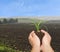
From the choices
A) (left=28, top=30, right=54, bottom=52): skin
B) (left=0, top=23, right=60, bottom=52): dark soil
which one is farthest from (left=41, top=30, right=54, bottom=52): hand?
(left=0, top=23, right=60, bottom=52): dark soil

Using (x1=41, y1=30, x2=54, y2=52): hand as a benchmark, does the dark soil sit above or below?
below

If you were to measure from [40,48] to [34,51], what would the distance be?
0.14 ft

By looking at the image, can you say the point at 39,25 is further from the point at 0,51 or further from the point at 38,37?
the point at 0,51

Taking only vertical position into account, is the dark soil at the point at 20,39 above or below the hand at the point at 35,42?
below

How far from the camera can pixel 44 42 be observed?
73.4 inches

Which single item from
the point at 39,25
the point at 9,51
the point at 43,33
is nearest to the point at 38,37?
the point at 43,33

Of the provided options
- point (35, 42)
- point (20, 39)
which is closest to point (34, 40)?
point (35, 42)

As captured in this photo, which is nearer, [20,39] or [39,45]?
[39,45]

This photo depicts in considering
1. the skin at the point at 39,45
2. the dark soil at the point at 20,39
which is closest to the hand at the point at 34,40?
the skin at the point at 39,45

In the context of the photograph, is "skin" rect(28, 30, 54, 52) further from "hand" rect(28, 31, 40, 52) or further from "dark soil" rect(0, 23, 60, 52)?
"dark soil" rect(0, 23, 60, 52)

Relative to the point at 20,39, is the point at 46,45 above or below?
above

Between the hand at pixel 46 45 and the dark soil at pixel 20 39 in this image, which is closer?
the hand at pixel 46 45

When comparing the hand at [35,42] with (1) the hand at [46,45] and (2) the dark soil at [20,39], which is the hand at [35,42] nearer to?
(1) the hand at [46,45]

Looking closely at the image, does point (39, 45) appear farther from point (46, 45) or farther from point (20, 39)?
point (20, 39)
